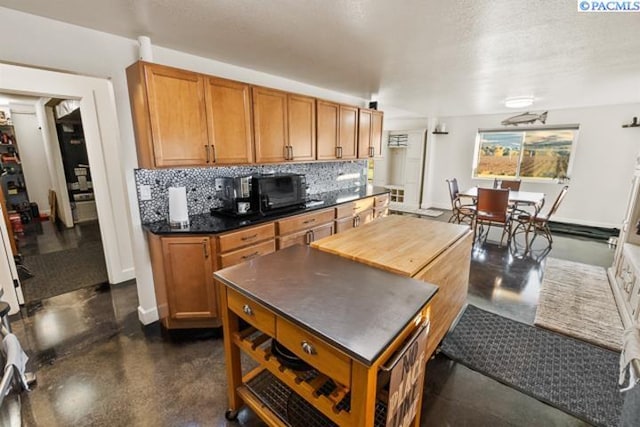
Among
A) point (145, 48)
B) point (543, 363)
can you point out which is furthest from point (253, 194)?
point (543, 363)

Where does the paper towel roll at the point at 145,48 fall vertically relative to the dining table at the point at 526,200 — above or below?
above

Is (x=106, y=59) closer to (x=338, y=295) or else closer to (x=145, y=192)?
(x=145, y=192)

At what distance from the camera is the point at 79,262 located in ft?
Result: 12.9

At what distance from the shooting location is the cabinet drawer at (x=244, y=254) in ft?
7.71

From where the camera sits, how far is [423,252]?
1735mm

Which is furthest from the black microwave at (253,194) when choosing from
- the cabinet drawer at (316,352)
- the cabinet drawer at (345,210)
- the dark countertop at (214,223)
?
the cabinet drawer at (316,352)

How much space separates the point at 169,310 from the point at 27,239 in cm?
459

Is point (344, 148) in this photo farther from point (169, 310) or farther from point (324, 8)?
point (169, 310)

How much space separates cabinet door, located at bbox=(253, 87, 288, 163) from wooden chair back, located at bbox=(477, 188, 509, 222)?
3395 mm

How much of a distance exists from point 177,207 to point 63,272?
2.55 meters

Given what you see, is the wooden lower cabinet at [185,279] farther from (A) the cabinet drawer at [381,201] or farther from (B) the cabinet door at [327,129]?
(A) the cabinet drawer at [381,201]

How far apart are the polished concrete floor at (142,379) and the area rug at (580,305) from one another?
0.64ft

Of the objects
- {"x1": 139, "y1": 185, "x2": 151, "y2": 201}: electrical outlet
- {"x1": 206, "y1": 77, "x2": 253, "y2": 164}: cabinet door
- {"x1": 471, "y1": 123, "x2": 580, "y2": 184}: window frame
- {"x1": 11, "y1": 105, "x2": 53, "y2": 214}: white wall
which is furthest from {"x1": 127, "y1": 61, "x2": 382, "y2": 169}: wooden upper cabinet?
{"x1": 11, "y1": 105, "x2": 53, "y2": 214}: white wall

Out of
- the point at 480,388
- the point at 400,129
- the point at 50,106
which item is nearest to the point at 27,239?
the point at 50,106
